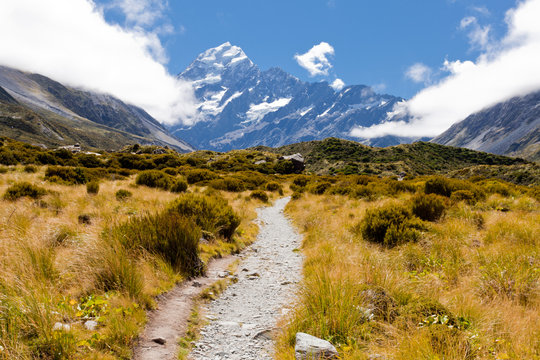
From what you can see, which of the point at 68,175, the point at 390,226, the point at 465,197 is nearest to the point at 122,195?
the point at 68,175

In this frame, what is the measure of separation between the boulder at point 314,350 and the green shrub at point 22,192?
13554mm

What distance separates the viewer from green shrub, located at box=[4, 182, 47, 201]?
11.1m

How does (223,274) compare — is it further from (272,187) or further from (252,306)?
(272,187)

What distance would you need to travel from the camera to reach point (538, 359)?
104 inches

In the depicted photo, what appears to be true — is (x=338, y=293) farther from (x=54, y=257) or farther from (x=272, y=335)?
(x=54, y=257)

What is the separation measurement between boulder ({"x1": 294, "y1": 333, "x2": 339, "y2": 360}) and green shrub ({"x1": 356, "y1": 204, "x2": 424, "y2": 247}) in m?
5.37

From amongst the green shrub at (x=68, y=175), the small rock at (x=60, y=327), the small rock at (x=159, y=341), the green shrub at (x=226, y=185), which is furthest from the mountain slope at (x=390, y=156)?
the small rock at (x=60, y=327)

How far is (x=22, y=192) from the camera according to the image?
38.0 ft

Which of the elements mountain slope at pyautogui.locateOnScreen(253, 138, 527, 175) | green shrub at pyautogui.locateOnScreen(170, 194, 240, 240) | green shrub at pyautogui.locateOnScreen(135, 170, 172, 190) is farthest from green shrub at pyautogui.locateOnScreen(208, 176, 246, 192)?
mountain slope at pyautogui.locateOnScreen(253, 138, 527, 175)

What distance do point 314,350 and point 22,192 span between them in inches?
565

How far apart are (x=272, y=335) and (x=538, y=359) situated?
3.06m

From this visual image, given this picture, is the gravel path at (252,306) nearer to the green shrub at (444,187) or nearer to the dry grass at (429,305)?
the dry grass at (429,305)

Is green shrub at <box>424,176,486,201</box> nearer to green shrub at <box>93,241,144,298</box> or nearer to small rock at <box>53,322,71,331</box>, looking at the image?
green shrub at <box>93,241,144,298</box>

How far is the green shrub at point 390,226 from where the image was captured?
7816mm
